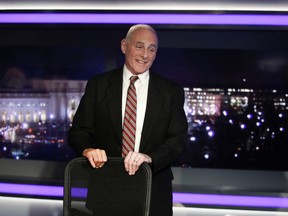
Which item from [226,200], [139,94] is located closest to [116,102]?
[139,94]

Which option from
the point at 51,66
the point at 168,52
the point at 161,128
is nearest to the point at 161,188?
the point at 161,128

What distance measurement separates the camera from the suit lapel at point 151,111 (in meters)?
2.15

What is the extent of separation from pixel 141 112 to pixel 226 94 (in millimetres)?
2600

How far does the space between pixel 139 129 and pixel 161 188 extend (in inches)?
11.9

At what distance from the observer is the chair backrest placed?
1.76 metres

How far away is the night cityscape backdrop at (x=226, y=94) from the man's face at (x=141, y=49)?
2.47 metres

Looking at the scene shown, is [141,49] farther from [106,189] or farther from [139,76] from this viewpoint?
[106,189]

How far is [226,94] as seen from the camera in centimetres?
464

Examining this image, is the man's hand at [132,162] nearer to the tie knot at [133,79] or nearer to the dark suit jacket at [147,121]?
the dark suit jacket at [147,121]

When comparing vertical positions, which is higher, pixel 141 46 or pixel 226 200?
pixel 141 46

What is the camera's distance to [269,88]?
15.2ft

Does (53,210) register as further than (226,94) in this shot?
No

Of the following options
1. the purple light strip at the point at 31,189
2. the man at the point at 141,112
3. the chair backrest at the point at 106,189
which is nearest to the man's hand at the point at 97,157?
the chair backrest at the point at 106,189

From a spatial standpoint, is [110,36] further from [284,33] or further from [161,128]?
[161,128]
